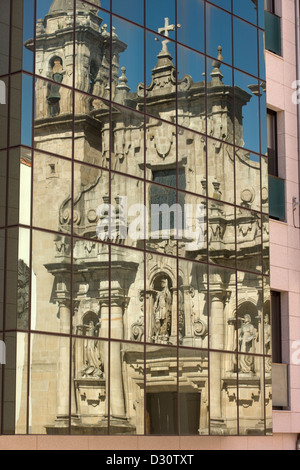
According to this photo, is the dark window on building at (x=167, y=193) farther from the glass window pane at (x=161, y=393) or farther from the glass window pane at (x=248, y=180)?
the glass window pane at (x=161, y=393)

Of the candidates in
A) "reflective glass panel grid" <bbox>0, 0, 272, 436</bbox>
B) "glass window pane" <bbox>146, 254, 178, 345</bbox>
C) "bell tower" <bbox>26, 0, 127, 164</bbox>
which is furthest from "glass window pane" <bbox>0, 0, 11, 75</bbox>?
"glass window pane" <bbox>146, 254, 178, 345</bbox>

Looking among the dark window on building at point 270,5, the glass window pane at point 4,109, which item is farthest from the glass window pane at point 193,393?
the dark window on building at point 270,5

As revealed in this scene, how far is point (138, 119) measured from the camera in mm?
21906

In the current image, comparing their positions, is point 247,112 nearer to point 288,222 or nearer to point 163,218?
point 288,222

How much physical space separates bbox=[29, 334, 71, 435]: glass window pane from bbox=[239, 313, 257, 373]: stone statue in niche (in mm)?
5517

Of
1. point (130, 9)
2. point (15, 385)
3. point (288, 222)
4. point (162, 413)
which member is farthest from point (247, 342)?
point (130, 9)

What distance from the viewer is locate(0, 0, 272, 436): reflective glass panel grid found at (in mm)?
19250

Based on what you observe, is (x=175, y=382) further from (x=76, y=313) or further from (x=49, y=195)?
(x=49, y=195)

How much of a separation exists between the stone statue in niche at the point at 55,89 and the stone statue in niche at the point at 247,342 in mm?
6941

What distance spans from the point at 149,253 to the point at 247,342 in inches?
146

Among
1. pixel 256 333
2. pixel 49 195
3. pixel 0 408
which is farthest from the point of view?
pixel 256 333

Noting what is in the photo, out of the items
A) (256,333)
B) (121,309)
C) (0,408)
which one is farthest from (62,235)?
(256,333)

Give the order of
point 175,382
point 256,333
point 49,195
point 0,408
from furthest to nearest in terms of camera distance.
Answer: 1. point 256,333
2. point 175,382
3. point 49,195
4. point 0,408
